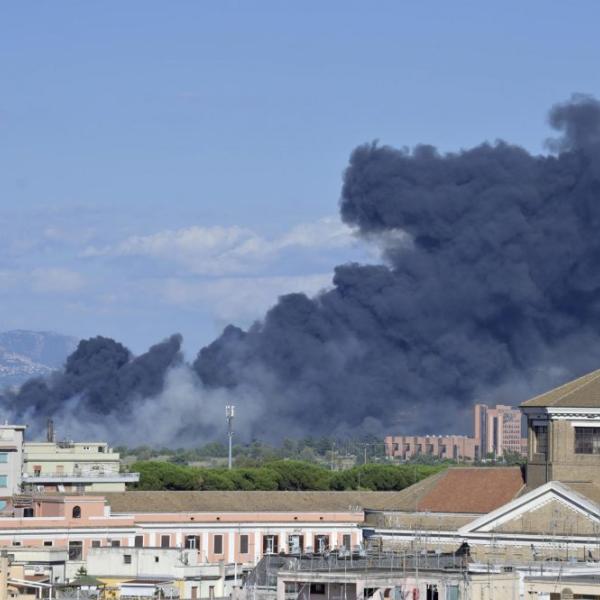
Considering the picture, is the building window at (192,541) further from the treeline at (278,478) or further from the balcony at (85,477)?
the treeline at (278,478)

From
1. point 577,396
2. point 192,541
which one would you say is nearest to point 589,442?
point 577,396

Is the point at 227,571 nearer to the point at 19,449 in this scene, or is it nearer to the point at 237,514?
the point at 237,514

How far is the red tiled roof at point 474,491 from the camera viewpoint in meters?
70.4

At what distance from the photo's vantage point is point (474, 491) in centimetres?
7144

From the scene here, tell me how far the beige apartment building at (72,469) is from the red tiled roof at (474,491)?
3071 centimetres

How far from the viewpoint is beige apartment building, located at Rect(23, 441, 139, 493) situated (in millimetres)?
102312

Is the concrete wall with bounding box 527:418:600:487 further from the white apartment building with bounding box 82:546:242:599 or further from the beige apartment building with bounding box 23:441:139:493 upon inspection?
the beige apartment building with bounding box 23:441:139:493

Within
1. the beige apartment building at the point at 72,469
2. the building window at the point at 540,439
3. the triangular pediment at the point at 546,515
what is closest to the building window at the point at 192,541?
the beige apartment building at the point at 72,469

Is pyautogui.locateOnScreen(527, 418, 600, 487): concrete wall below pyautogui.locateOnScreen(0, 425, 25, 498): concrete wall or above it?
below

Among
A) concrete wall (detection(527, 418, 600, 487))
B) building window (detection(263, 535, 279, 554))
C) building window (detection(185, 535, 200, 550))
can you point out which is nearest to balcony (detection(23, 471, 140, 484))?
building window (detection(263, 535, 279, 554))

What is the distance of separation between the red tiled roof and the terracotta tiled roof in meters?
3.40

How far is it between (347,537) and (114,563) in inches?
1273

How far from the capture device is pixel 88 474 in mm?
104938

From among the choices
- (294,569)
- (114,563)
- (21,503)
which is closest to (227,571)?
(114,563)
